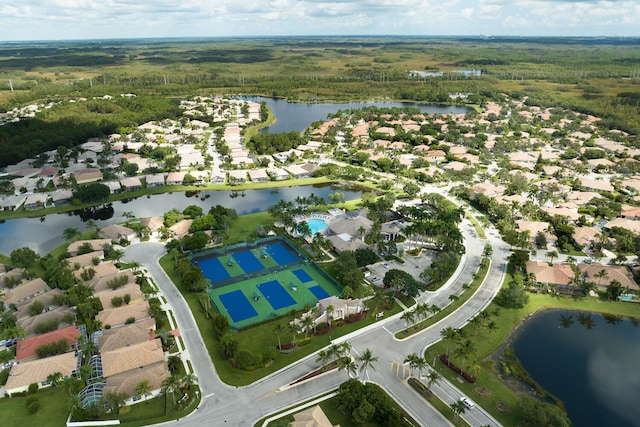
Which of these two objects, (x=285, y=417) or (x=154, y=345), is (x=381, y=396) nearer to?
(x=285, y=417)

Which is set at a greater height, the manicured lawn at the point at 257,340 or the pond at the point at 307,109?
the pond at the point at 307,109

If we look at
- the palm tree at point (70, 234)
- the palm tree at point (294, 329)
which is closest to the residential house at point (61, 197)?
the palm tree at point (70, 234)

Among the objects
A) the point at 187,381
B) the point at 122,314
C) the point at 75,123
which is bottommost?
the point at 122,314

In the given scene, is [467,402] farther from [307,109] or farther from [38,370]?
[307,109]

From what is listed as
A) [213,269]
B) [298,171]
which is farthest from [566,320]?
[298,171]

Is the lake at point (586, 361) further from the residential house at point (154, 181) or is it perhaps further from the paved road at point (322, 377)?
the residential house at point (154, 181)
